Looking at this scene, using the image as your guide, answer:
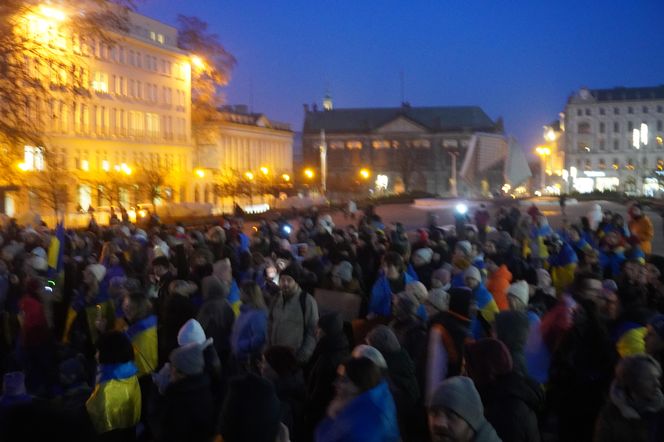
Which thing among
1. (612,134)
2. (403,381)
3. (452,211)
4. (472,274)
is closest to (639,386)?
(403,381)

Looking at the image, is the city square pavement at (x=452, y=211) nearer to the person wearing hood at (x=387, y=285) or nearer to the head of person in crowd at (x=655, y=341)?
the person wearing hood at (x=387, y=285)

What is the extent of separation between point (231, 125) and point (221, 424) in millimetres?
74272

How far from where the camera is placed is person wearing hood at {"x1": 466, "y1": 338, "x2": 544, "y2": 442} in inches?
164

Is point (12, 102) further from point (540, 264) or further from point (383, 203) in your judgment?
point (383, 203)

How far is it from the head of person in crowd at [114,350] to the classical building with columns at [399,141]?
105 metres

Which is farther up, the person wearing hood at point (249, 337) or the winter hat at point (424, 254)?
the winter hat at point (424, 254)

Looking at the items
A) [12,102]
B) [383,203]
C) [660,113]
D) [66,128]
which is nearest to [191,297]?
[12,102]

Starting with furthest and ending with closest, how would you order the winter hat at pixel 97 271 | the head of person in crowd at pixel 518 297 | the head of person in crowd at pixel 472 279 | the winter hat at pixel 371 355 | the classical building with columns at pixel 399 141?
the classical building with columns at pixel 399 141
the winter hat at pixel 97 271
the head of person in crowd at pixel 472 279
the head of person in crowd at pixel 518 297
the winter hat at pixel 371 355

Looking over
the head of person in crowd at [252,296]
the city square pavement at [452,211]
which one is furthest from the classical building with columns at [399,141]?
the head of person in crowd at [252,296]

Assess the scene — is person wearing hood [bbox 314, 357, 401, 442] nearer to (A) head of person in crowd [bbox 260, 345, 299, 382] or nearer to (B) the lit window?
(A) head of person in crowd [bbox 260, 345, 299, 382]

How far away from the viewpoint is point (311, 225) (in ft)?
56.6

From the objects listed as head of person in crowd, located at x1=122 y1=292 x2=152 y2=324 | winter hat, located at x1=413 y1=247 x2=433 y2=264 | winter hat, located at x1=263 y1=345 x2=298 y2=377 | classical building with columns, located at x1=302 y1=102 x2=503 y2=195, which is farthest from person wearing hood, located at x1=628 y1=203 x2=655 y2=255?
classical building with columns, located at x1=302 y1=102 x2=503 y2=195

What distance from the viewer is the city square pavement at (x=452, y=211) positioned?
110ft

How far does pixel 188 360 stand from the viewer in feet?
16.3
